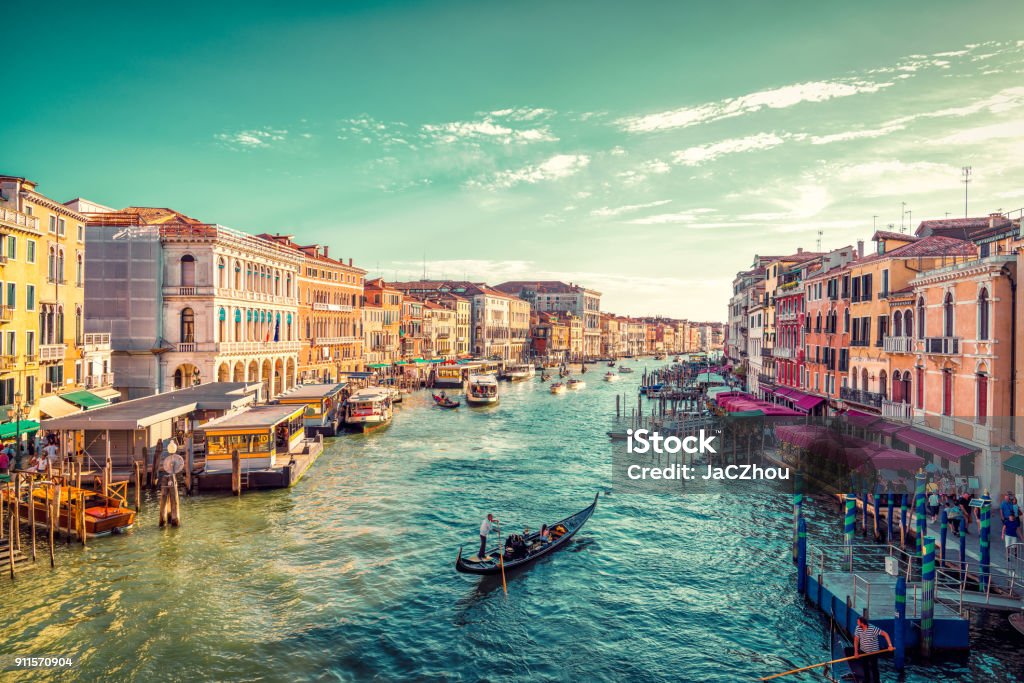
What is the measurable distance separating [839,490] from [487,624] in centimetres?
1552

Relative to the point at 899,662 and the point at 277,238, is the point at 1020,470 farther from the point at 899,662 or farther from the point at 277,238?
the point at 277,238

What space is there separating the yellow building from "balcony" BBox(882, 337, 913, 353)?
109 ft

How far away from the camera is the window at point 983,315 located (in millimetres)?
20484

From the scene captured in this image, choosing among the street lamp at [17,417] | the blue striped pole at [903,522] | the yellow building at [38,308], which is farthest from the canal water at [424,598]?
the yellow building at [38,308]

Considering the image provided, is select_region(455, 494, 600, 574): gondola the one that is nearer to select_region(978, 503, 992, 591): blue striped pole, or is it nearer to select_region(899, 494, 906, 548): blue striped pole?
select_region(899, 494, 906, 548): blue striped pole

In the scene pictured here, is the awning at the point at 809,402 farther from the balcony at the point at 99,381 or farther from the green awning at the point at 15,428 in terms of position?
the balcony at the point at 99,381

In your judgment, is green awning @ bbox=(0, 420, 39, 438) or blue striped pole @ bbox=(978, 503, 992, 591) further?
green awning @ bbox=(0, 420, 39, 438)

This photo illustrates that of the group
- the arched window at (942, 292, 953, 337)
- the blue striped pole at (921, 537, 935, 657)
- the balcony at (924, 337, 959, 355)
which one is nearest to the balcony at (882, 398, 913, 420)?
the balcony at (924, 337, 959, 355)

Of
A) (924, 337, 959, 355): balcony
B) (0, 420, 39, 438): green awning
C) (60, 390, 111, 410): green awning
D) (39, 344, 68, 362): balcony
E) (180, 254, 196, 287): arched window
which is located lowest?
(0, 420, 39, 438): green awning

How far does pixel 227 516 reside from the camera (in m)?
22.2

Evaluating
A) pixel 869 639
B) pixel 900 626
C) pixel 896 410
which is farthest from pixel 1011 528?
pixel 896 410

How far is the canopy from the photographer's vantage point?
98.0 feet

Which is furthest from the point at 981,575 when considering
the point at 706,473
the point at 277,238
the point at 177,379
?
the point at 277,238

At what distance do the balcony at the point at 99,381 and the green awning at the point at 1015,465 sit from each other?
124 feet
